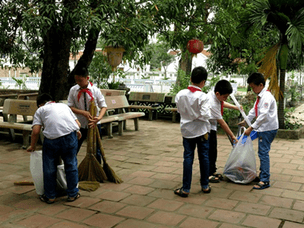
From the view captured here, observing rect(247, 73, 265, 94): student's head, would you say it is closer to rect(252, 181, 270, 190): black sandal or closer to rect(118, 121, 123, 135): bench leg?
rect(252, 181, 270, 190): black sandal

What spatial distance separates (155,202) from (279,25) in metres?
6.32

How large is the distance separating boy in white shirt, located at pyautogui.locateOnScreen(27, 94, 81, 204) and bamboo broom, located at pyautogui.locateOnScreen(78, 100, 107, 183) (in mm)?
632

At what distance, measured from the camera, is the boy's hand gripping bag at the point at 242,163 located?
510cm

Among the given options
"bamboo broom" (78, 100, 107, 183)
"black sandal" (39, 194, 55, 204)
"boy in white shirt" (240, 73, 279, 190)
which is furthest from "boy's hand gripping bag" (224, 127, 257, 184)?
"black sandal" (39, 194, 55, 204)

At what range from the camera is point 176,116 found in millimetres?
11812

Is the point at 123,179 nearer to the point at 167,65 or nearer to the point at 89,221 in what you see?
the point at 89,221

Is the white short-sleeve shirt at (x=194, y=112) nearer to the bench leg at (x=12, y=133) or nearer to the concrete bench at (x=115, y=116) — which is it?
the concrete bench at (x=115, y=116)

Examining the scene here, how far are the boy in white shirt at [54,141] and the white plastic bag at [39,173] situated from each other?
2.6 inches

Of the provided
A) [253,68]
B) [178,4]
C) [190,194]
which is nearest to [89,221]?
[190,194]

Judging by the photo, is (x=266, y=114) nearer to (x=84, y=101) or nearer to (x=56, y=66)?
(x=84, y=101)

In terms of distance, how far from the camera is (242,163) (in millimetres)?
5156

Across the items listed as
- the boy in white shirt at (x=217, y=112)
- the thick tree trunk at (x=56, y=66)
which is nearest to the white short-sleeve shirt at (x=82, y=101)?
the boy in white shirt at (x=217, y=112)

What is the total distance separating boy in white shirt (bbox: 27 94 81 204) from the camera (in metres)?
4.28

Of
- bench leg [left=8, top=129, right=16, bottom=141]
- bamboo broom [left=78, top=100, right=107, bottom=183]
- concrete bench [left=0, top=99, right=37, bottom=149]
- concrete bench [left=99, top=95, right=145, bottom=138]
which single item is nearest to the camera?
bamboo broom [left=78, top=100, right=107, bottom=183]
